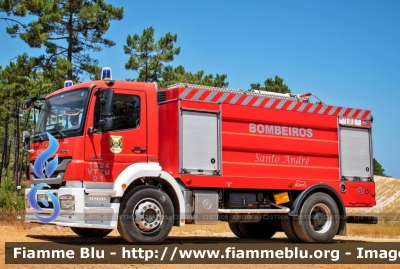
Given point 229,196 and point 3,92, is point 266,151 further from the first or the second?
point 3,92

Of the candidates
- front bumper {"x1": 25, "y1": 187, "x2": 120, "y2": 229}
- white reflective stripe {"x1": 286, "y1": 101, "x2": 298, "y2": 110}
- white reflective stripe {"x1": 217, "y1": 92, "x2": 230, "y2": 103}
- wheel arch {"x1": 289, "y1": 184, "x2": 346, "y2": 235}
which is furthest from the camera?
white reflective stripe {"x1": 286, "y1": 101, "x2": 298, "y2": 110}

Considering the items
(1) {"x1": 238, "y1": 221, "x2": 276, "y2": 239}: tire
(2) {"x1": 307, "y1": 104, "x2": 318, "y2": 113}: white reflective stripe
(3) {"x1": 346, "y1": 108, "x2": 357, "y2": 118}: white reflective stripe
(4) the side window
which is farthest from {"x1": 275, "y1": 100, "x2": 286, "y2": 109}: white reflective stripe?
(4) the side window

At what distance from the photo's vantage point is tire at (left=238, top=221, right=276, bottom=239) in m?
14.1

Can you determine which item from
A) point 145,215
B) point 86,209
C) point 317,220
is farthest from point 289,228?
point 86,209

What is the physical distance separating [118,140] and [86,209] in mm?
1403

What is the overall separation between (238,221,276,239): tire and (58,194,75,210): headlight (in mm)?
5868

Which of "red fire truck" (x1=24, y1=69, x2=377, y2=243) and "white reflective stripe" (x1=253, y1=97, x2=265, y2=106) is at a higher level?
"white reflective stripe" (x1=253, y1=97, x2=265, y2=106)

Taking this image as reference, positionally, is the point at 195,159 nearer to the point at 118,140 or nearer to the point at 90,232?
the point at 118,140

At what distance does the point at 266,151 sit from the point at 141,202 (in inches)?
129

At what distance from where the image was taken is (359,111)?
1384 cm

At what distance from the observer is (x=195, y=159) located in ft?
35.6

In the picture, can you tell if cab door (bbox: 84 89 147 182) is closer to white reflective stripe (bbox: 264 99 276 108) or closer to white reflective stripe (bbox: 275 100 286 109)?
white reflective stripe (bbox: 264 99 276 108)

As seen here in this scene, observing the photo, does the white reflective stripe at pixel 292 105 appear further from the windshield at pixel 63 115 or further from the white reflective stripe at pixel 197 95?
the windshield at pixel 63 115

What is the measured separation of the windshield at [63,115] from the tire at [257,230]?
595 centimetres
